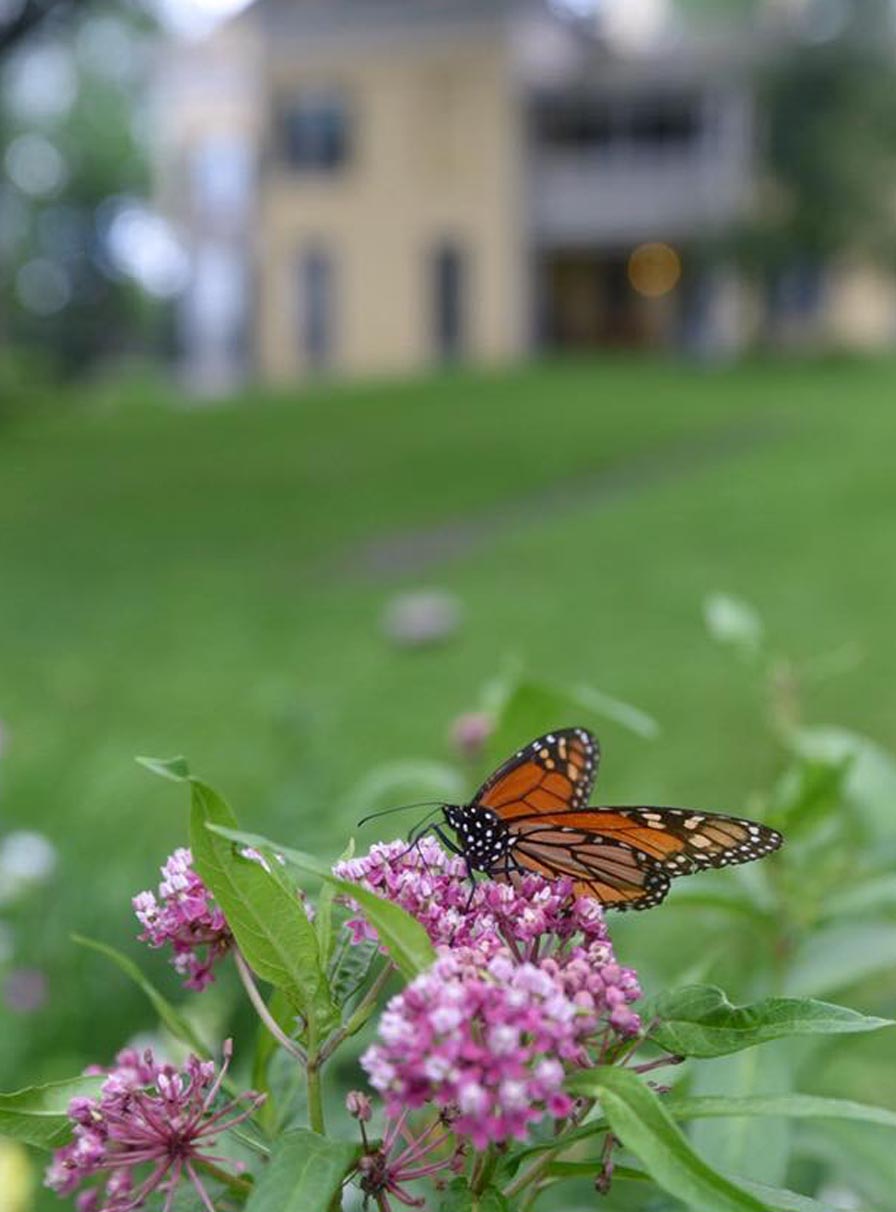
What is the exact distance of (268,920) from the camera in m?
1.02

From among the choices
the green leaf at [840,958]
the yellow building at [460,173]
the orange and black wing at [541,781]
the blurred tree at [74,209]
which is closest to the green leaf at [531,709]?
the green leaf at [840,958]

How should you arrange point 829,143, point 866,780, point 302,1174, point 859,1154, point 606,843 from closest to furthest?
1. point 302,1174
2. point 606,843
3. point 859,1154
4. point 866,780
5. point 829,143

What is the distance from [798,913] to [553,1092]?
1.31 metres

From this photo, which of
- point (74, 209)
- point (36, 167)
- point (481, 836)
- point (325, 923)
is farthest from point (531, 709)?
point (74, 209)

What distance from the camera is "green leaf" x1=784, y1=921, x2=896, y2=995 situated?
1.97m

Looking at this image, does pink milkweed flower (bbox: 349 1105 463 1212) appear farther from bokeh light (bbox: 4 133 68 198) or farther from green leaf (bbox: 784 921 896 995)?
bokeh light (bbox: 4 133 68 198)

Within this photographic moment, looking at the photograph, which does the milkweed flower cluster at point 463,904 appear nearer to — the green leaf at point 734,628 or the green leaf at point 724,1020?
the green leaf at point 724,1020

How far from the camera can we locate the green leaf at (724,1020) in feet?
3.15

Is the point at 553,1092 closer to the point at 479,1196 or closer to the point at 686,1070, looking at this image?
the point at 479,1196

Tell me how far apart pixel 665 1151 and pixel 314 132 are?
25823 mm

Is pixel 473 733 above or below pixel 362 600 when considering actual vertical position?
above

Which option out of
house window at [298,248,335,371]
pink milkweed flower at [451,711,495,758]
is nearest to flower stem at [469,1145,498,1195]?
pink milkweed flower at [451,711,495,758]

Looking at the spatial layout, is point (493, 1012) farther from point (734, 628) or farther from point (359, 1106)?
point (734, 628)

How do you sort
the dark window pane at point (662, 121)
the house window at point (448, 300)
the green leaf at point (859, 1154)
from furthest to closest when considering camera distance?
1. the dark window pane at point (662, 121)
2. the house window at point (448, 300)
3. the green leaf at point (859, 1154)
